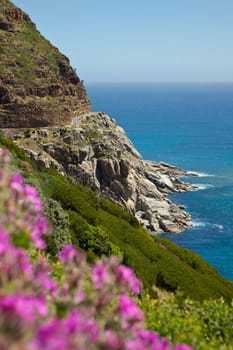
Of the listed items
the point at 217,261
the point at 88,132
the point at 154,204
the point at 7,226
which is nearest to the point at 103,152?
the point at 88,132

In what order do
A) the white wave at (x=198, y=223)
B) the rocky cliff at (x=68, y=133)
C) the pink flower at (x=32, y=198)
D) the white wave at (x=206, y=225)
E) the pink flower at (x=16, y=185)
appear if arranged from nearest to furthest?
the pink flower at (x=16, y=185) → the pink flower at (x=32, y=198) → the rocky cliff at (x=68, y=133) → the white wave at (x=206, y=225) → the white wave at (x=198, y=223)

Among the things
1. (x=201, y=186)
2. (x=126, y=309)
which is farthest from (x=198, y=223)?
(x=126, y=309)

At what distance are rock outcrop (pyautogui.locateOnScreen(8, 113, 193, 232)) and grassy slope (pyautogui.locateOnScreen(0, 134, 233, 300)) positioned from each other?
107 ft

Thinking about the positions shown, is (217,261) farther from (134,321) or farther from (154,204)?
(134,321)

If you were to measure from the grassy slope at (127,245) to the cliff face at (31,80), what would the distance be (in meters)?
43.2

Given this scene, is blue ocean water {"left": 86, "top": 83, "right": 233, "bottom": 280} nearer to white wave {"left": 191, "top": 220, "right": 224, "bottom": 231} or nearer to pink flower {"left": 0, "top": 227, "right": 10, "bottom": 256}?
white wave {"left": 191, "top": 220, "right": 224, "bottom": 231}

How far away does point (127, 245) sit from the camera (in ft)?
82.0

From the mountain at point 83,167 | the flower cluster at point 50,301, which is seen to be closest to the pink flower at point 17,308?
the flower cluster at point 50,301

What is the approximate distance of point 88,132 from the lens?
244ft

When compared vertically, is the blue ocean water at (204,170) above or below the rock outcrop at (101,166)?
below

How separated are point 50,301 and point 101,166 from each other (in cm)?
6404

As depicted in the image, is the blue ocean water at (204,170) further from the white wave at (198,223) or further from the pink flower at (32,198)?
the pink flower at (32,198)

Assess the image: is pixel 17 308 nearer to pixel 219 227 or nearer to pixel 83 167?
pixel 83 167

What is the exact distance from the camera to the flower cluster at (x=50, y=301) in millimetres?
3488
